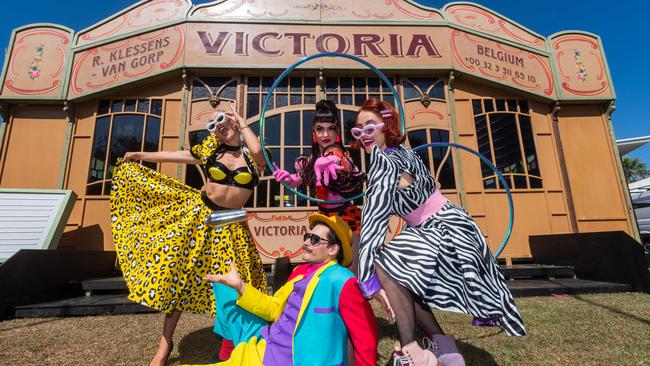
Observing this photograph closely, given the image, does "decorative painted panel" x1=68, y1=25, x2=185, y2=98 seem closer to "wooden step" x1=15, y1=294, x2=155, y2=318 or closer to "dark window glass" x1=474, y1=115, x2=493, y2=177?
"wooden step" x1=15, y1=294, x2=155, y2=318

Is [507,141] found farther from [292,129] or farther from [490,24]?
[292,129]

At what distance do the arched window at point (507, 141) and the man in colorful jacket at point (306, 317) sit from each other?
7.03m

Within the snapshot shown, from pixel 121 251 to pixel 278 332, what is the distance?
1.63 metres

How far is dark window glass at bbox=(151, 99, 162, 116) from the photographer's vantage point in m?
7.63

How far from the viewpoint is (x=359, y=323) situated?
1731 mm

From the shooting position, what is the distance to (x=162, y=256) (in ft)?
7.90

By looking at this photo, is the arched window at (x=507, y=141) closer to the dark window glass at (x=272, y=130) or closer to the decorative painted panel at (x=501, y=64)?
the decorative painted panel at (x=501, y=64)

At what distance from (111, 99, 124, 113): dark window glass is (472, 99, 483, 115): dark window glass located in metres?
8.95

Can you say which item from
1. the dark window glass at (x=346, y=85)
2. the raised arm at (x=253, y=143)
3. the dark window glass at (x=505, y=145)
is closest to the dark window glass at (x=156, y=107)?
the dark window glass at (x=346, y=85)

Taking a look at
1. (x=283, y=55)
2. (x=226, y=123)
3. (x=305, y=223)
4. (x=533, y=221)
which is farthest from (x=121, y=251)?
(x=533, y=221)

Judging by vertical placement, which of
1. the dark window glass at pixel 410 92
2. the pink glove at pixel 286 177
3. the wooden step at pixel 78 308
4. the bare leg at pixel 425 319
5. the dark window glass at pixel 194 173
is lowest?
the wooden step at pixel 78 308

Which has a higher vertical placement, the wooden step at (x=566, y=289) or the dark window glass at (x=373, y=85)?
the dark window glass at (x=373, y=85)

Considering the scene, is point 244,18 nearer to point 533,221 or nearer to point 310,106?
point 310,106

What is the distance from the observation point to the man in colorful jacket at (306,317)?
5.56 ft
